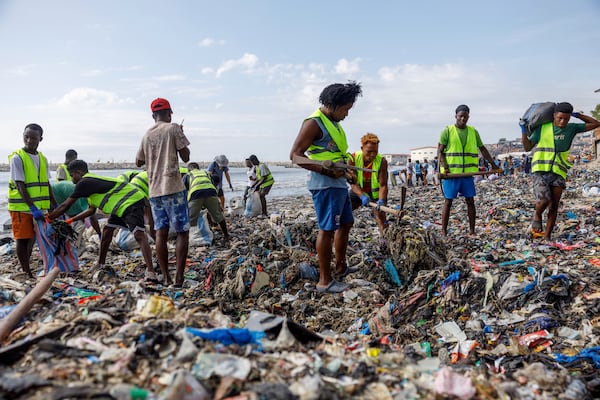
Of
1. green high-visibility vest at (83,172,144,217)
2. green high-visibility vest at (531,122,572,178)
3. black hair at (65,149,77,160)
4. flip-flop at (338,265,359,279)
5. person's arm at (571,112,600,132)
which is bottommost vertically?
flip-flop at (338,265,359,279)

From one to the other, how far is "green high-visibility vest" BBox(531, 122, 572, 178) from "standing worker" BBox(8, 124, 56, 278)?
5.92 metres

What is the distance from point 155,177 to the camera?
3.60m

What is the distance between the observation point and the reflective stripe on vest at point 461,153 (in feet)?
16.6

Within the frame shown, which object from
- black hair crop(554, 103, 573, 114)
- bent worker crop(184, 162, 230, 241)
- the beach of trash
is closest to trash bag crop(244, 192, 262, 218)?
bent worker crop(184, 162, 230, 241)

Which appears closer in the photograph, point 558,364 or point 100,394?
point 100,394

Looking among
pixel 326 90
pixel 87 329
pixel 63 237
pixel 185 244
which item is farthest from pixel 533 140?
pixel 63 237

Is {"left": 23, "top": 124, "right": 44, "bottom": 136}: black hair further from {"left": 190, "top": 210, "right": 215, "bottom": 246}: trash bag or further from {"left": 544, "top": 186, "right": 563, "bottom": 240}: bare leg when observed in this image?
{"left": 544, "top": 186, "right": 563, "bottom": 240}: bare leg

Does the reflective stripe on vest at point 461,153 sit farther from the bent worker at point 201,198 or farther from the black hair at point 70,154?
the black hair at point 70,154

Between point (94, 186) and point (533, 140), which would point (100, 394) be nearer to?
point (94, 186)

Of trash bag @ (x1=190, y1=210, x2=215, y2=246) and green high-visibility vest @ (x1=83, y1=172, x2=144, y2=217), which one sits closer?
green high-visibility vest @ (x1=83, y1=172, x2=144, y2=217)

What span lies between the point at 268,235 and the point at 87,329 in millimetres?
3153

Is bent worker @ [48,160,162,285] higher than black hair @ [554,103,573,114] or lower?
lower

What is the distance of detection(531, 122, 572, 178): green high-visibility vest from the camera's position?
4387mm

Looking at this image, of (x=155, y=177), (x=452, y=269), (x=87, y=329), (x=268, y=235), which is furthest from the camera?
(x=268, y=235)
